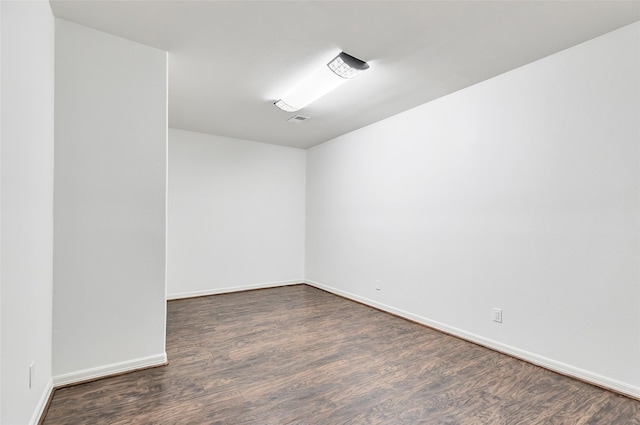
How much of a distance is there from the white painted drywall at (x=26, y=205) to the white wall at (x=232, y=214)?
2648mm

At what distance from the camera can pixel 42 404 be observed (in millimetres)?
1854

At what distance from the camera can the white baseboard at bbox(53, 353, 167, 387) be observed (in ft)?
7.03

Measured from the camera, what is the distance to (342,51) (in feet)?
8.07

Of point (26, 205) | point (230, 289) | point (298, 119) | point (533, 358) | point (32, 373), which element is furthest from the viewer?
point (230, 289)

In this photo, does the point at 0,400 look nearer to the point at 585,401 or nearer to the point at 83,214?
the point at 83,214

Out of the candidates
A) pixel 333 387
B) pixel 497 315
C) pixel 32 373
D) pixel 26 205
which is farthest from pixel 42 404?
pixel 497 315

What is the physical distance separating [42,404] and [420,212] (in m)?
3.53

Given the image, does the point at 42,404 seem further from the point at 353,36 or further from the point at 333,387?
the point at 353,36

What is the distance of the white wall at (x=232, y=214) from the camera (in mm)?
4711

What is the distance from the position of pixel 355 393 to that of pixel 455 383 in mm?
754

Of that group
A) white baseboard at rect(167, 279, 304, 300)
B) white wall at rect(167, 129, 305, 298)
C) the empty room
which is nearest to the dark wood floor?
the empty room

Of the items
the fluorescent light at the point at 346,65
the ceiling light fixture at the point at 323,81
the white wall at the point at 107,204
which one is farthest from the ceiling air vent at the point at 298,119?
the white wall at the point at 107,204

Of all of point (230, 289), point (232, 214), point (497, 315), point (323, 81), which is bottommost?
point (230, 289)

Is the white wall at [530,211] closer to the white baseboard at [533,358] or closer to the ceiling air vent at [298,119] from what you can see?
the white baseboard at [533,358]
